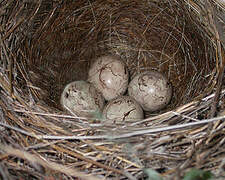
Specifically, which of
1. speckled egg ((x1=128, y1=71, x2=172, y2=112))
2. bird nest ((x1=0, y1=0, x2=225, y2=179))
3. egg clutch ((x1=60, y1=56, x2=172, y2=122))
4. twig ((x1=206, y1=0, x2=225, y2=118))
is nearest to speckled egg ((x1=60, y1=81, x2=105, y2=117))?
egg clutch ((x1=60, y1=56, x2=172, y2=122))

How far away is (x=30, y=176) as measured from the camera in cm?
123

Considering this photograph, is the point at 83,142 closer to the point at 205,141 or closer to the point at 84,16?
the point at 205,141

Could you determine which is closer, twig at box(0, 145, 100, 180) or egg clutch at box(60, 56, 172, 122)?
twig at box(0, 145, 100, 180)

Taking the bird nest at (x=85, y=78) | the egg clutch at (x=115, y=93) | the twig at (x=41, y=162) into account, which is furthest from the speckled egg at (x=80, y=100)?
the twig at (x=41, y=162)

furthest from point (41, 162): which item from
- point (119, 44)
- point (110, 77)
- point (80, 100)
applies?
point (119, 44)

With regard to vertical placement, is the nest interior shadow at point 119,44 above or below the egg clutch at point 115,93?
above

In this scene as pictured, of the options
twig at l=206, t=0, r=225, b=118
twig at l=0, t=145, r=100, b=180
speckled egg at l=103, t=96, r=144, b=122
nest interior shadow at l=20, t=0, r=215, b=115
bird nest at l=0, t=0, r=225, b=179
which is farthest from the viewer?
nest interior shadow at l=20, t=0, r=215, b=115

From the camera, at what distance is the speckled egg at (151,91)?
180 centimetres

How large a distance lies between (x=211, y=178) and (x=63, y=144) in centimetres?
67

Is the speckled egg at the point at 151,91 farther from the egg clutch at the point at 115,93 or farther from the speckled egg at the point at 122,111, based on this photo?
the speckled egg at the point at 122,111

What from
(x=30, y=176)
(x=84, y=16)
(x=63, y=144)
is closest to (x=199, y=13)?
(x=84, y=16)

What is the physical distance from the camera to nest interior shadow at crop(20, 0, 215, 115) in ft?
5.83

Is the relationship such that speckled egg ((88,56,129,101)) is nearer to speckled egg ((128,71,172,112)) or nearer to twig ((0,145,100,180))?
speckled egg ((128,71,172,112))

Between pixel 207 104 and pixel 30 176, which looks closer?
pixel 30 176
